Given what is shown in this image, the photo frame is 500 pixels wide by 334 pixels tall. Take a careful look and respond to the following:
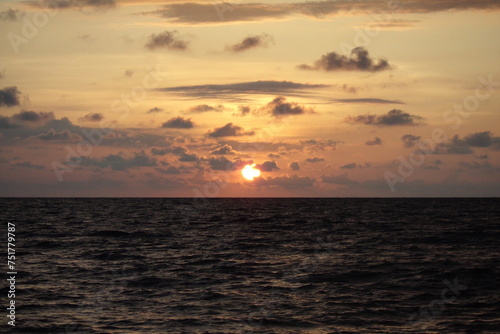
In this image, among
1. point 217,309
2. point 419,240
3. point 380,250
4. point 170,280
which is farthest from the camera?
point 419,240

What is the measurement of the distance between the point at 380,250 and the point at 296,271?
15.2 meters

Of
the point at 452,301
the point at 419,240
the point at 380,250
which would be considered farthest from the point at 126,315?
the point at 419,240

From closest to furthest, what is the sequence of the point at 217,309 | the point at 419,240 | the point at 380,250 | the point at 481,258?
the point at 217,309 → the point at 481,258 → the point at 380,250 → the point at 419,240

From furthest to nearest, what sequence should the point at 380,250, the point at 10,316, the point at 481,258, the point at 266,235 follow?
1. the point at 266,235
2. the point at 380,250
3. the point at 481,258
4. the point at 10,316

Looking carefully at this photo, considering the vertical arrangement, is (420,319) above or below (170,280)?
below

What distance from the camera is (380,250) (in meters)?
53.9

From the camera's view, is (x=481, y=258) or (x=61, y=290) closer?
(x=61, y=290)

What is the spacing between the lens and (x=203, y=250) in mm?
54625

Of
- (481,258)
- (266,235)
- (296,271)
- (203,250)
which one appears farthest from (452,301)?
(266,235)

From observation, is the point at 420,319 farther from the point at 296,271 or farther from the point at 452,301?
the point at 296,271

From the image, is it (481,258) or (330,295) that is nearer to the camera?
(330,295)

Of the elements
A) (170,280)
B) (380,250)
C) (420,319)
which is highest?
(380,250)

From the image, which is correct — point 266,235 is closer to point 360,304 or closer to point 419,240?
point 419,240

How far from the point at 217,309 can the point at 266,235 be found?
41985mm
